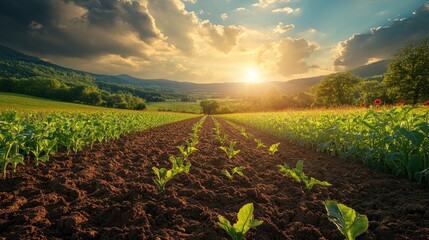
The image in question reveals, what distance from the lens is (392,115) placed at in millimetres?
5121

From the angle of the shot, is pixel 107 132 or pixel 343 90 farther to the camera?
A: pixel 343 90

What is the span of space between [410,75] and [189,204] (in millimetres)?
58236

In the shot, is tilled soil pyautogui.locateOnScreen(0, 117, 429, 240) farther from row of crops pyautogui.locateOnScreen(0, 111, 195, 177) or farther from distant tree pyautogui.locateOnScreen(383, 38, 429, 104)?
distant tree pyautogui.locateOnScreen(383, 38, 429, 104)

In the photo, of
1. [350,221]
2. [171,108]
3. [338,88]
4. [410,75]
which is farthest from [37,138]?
[171,108]

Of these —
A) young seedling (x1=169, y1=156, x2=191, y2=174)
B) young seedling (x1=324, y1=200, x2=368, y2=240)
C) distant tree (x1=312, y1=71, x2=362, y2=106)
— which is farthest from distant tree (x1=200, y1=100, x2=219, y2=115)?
young seedling (x1=324, y1=200, x2=368, y2=240)

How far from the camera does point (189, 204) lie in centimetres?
338

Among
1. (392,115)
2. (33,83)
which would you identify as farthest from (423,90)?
(33,83)

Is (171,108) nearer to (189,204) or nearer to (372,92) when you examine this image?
(372,92)

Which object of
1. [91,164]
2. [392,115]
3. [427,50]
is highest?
[427,50]

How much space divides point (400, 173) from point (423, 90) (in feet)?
177

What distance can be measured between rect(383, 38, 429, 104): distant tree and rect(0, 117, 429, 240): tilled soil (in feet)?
175

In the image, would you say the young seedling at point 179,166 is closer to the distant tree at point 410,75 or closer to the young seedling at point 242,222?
the young seedling at point 242,222

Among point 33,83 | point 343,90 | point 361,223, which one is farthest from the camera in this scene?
point 33,83

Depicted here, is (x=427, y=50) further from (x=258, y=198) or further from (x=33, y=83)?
(x=33, y=83)
